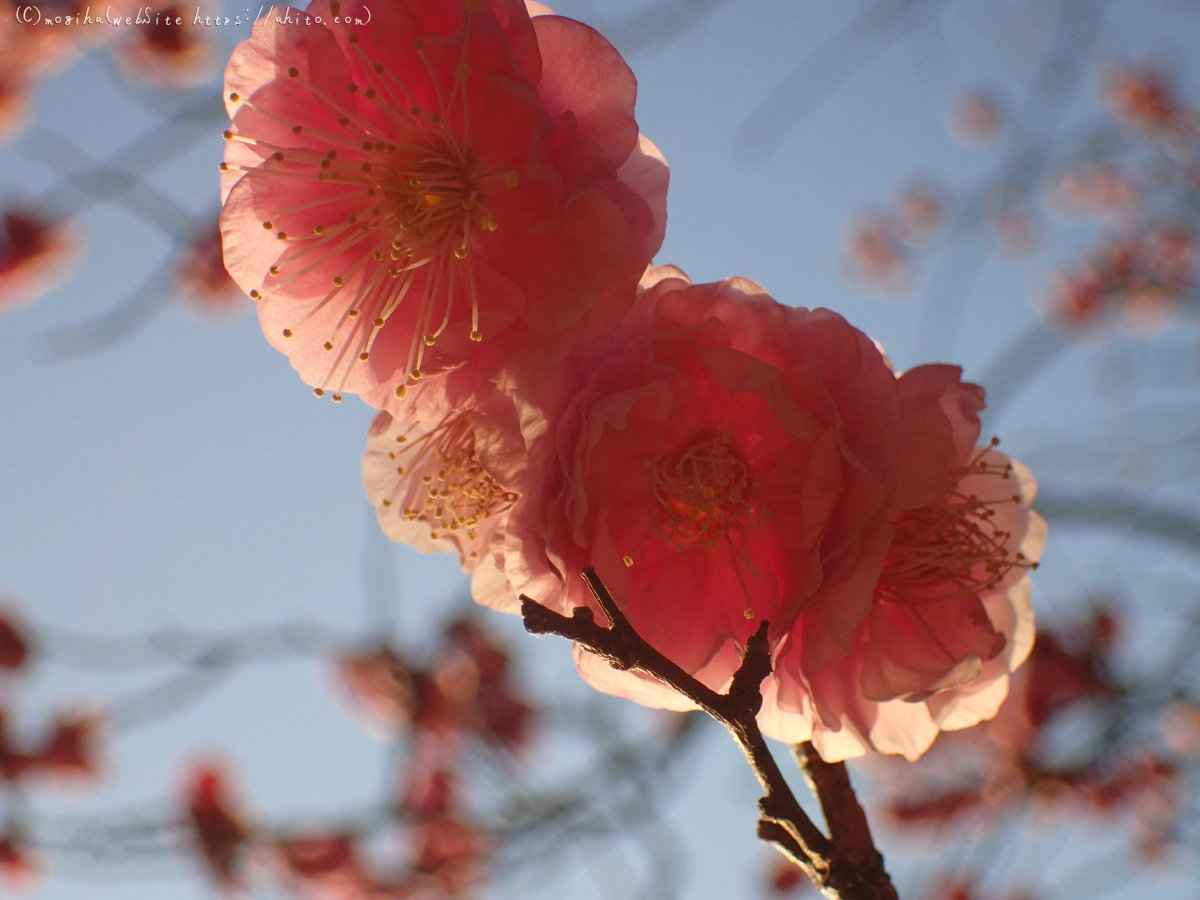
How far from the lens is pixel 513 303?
1.02 metres

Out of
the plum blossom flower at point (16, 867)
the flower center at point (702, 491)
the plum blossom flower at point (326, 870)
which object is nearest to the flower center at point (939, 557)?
the flower center at point (702, 491)

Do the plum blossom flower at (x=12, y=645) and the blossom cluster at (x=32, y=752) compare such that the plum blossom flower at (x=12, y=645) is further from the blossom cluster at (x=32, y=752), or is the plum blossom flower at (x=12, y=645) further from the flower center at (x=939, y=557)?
the flower center at (x=939, y=557)

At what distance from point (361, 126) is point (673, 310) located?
0.45m

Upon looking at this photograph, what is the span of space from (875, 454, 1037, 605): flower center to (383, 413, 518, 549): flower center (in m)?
0.47

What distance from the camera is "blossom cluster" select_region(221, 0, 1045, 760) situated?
3.16 ft

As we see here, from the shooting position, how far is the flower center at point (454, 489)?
3.76 ft

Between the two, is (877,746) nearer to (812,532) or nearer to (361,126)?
(812,532)

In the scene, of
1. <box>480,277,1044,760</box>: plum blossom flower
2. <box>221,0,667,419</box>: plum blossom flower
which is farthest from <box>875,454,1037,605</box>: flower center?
<box>221,0,667,419</box>: plum blossom flower

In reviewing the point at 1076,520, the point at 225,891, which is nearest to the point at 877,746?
the point at 1076,520

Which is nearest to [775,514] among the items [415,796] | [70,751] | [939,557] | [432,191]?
[939,557]

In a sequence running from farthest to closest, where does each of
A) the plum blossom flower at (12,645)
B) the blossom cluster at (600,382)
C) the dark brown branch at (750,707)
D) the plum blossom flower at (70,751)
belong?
the plum blossom flower at (70,751) < the plum blossom flower at (12,645) < the blossom cluster at (600,382) < the dark brown branch at (750,707)

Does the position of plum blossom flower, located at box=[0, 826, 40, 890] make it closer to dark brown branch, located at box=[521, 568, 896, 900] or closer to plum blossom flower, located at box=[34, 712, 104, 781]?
plum blossom flower, located at box=[34, 712, 104, 781]

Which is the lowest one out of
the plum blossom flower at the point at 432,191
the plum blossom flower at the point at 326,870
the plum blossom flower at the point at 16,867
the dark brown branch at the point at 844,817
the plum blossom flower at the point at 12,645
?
the dark brown branch at the point at 844,817

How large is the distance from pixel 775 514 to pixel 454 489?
1.38 feet
